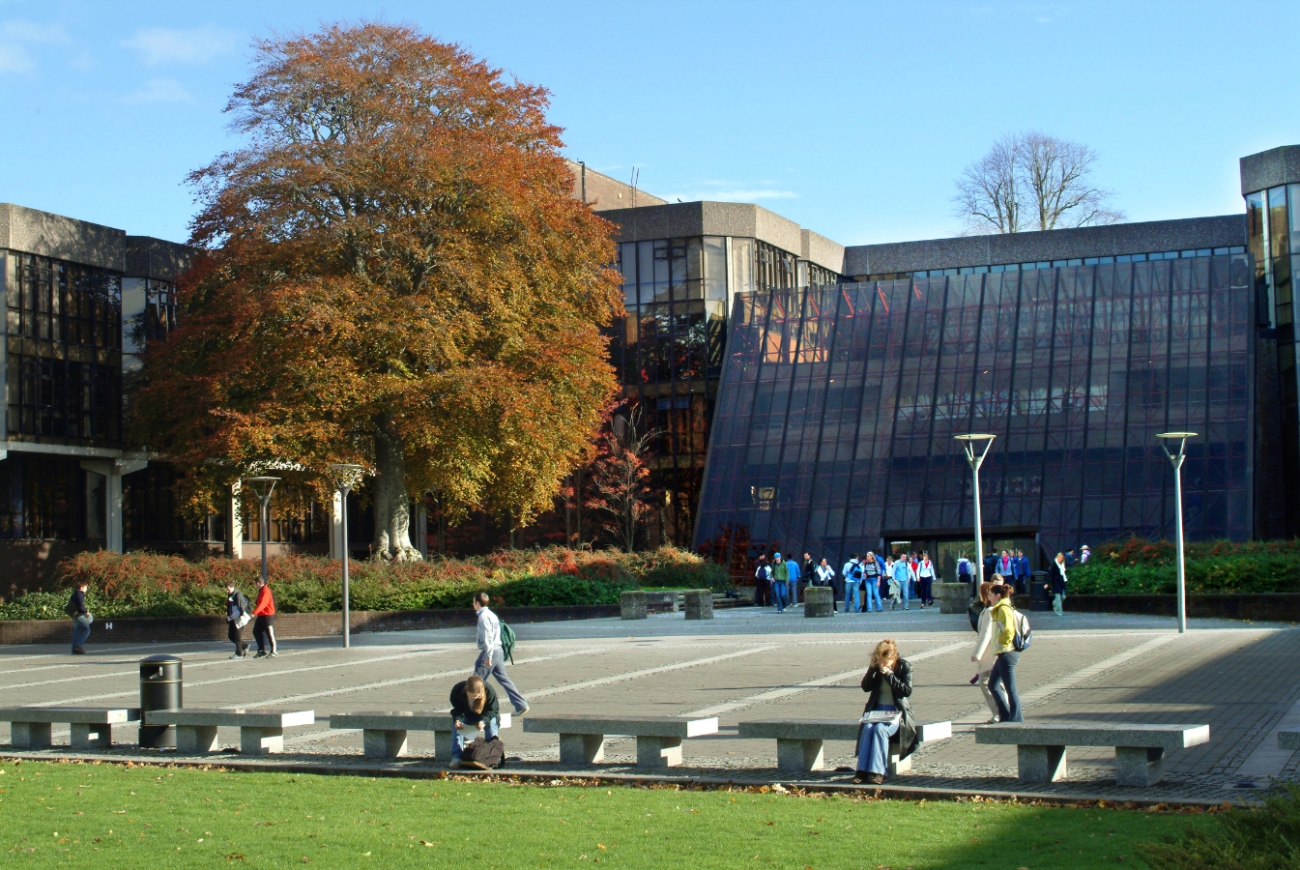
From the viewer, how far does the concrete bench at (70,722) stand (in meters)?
14.6

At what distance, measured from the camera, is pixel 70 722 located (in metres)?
14.8

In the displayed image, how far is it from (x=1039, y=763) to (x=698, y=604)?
25117mm

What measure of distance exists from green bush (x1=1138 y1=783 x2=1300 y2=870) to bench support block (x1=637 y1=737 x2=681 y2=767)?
6.00m

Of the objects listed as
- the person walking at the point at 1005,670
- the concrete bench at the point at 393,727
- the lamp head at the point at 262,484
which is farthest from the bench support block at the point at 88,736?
the lamp head at the point at 262,484

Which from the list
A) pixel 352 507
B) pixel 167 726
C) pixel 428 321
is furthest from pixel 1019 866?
pixel 352 507

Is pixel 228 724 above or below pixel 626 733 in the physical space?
below

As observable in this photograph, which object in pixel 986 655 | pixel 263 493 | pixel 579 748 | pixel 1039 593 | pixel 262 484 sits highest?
pixel 262 484

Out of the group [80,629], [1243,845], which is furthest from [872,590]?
[1243,845]

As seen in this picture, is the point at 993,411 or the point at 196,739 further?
the point at 993,411

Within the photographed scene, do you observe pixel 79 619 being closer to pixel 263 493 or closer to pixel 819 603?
pixel 263 493

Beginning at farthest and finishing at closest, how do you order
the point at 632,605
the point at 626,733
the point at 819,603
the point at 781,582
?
the point at 781,582, the point at 632,605, the point at 819,603, the point at 626,733

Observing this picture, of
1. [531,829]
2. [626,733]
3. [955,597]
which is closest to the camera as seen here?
[531,829]

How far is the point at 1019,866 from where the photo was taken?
26.1 ft

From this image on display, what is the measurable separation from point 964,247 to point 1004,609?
60.2 m
